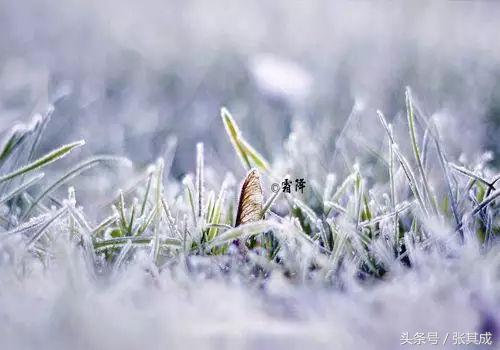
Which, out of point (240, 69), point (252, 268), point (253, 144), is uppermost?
Answer: point (240, 69)

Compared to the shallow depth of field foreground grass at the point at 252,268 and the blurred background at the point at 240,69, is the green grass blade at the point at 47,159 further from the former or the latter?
the blurred background at the point at 240,69

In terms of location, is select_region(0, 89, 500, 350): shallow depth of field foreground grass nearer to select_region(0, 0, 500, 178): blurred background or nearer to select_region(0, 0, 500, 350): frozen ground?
select_region(0, 0, 500, 350): frozen ground

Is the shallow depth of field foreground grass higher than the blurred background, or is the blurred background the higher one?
the blurred background

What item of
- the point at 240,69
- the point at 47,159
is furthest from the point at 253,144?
the point at 47,159

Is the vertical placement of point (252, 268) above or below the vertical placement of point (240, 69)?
below

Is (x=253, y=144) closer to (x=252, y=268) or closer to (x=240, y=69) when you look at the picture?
(x=240, y=69)

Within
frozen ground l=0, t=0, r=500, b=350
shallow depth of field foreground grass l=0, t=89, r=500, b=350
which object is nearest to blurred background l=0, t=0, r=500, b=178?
frozen ground l=0, t=0, r=500, b=350

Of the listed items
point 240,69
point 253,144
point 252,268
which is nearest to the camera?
point 252,268

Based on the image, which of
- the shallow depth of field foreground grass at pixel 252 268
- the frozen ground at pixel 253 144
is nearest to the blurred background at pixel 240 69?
the frozen ground at pixel 253 144
